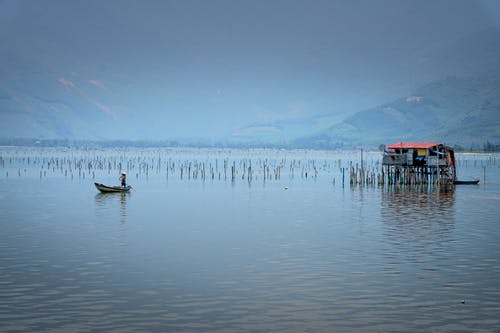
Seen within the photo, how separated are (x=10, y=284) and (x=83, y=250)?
7.34 m

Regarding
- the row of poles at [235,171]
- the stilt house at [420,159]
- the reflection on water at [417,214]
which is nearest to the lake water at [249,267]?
the reflection on water at [417,214]

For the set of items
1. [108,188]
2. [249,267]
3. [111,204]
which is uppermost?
[108,188]

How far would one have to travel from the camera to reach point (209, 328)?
19.1 meters

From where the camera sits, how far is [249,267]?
27594 millimetres

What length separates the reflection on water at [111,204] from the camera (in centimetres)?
4606

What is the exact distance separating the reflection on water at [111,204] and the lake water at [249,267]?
0.23 meters

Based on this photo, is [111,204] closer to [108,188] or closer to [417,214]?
[108,188]

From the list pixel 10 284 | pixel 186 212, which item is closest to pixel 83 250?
pixel 10 284

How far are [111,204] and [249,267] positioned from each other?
90.1ft

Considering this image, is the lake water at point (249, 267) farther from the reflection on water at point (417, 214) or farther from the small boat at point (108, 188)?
the small boat at point (108, 188)

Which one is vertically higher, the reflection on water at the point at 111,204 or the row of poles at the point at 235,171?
the row of poles at the point at 235,171

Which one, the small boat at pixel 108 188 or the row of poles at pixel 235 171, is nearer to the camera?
the small boat at pixel 108 188

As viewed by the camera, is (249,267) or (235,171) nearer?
(249,267)

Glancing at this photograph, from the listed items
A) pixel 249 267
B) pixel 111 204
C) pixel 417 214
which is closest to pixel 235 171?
→ pixel 111 204
